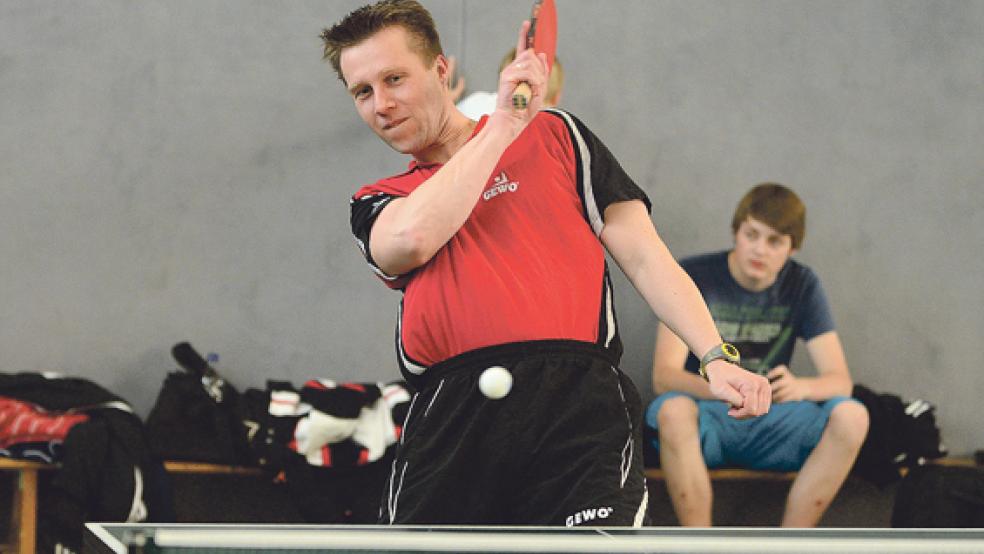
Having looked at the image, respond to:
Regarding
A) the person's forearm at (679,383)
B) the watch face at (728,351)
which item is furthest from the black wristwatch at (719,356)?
the person's forearm at (679,383)

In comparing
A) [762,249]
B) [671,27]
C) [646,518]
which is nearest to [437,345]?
[646,518]

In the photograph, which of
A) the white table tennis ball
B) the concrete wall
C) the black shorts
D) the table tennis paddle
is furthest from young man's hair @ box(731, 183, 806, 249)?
the white table tennis ball

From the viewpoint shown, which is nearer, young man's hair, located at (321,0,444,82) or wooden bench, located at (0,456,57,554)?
young man's hair, located at (321,0,444,82)

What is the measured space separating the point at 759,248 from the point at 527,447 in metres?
2.55

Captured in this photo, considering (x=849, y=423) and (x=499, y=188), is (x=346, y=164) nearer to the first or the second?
(x=849, y=423)

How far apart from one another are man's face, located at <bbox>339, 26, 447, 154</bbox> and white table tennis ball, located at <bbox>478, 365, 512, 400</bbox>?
44 centimetres

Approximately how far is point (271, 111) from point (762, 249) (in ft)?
6.10

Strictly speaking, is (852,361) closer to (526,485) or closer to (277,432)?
(277,432)

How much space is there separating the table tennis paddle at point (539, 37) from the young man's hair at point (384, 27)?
0.60 feet

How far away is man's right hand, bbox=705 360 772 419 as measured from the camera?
5.42 ft

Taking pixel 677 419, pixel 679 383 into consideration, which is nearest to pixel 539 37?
pixel 677 419

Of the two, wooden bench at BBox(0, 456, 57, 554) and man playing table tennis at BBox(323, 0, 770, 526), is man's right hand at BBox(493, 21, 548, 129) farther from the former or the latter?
wooden bench at BBox(0, 456, 57, 554)

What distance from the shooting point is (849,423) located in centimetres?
386

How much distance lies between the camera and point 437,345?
181 cm
